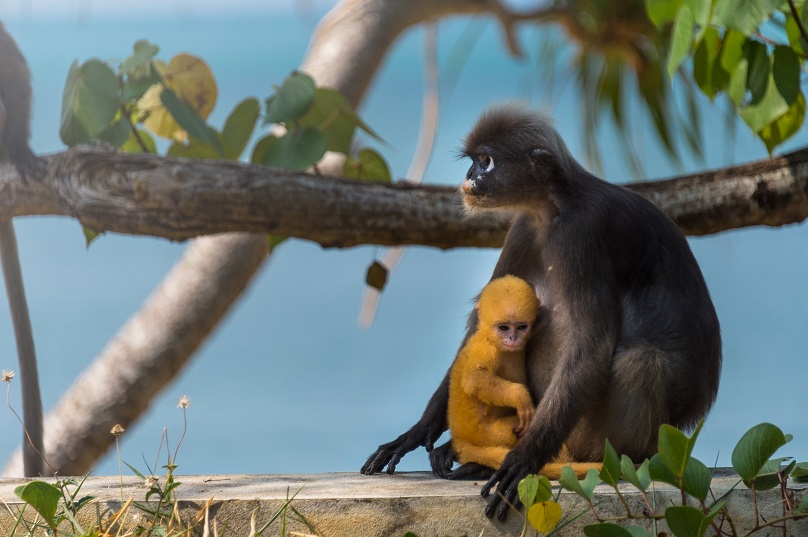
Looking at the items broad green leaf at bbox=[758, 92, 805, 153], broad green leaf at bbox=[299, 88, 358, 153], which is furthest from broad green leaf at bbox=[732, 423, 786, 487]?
broad green leaf at bbox=[299, 88, 358, 153]

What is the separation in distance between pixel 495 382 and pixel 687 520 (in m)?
0.62

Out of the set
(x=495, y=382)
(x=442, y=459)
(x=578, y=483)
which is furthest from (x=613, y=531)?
(x=442, y=459)

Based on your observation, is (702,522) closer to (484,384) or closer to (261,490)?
(484,384)

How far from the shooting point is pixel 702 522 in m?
1.50

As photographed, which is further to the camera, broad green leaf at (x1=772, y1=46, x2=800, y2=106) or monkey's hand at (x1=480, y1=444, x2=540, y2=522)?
broad green leaf at (x1=772, y1=46, x2=800, y2=106)

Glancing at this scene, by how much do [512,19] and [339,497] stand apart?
4637 millimetres

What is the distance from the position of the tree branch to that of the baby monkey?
1084mm

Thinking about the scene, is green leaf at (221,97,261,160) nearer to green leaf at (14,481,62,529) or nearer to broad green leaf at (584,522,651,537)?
green leaf at (14,481,62,529)

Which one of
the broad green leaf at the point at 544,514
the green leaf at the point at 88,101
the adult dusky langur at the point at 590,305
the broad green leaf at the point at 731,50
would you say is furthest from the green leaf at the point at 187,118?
the broad green leaf at the point at 544,514

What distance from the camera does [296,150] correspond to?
3.38 meters

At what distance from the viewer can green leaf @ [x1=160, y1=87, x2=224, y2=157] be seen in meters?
3.34

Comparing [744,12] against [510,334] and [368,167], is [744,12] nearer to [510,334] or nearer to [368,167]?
Answer: [510,334]

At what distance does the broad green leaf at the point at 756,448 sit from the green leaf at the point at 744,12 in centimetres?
114

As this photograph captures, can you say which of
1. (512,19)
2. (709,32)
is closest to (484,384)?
(709,32)
